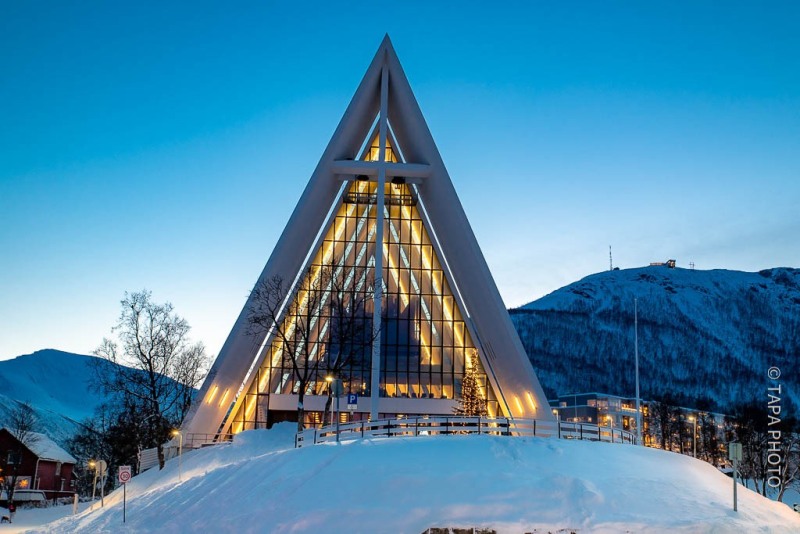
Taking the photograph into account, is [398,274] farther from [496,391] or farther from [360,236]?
[496,391]

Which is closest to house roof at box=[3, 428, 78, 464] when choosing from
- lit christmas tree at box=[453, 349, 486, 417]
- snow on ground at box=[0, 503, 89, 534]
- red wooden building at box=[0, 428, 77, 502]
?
red wooden building at box=[0, 428, 77, 502]

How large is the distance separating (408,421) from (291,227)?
682 inches

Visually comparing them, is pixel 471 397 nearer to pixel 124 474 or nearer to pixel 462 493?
pixel 124 474

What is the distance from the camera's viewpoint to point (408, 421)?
75.0ft

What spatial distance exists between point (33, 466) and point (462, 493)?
174 ft

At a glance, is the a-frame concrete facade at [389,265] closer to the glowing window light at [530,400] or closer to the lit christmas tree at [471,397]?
the glowing window light at [530,400]

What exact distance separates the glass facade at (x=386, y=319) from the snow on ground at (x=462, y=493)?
70.1 feet

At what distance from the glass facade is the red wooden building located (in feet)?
82.8

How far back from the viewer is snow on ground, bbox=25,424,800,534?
15.7 meters

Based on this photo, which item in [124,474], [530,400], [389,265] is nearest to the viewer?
[124,474]

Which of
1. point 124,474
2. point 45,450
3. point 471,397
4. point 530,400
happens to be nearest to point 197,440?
point 471,397

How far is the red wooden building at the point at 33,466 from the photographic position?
185ft

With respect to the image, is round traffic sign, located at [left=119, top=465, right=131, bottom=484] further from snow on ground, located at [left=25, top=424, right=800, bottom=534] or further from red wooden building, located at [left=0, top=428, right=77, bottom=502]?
red wooden building, located at [left=0, top=428, right=77, bottom=502]

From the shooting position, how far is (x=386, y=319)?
44594mm
